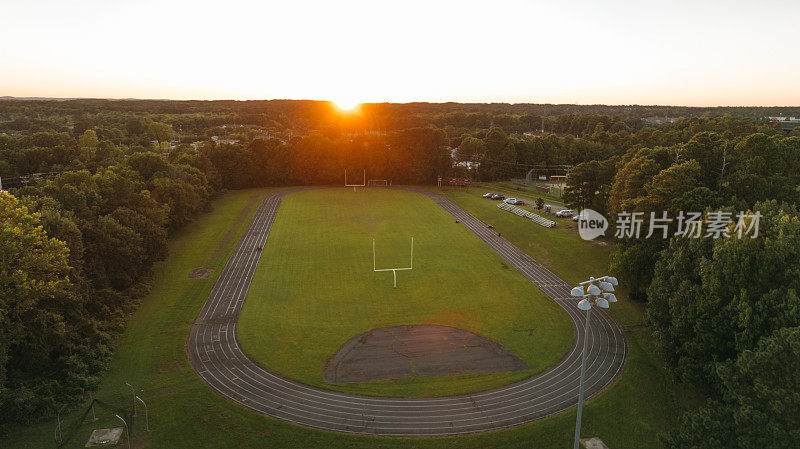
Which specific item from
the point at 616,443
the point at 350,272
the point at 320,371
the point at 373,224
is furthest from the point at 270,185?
the point at 616,443

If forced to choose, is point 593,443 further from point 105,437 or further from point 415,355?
point 105,437

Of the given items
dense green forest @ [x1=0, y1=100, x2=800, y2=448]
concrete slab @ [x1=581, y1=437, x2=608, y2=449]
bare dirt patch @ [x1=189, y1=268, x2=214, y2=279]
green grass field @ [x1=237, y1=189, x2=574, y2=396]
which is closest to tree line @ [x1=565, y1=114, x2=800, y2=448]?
dense green forest @ [x1=0, y1=100, x2=800, y2=448]

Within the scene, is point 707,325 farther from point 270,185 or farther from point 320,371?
point 270,185

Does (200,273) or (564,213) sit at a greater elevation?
(564,213)

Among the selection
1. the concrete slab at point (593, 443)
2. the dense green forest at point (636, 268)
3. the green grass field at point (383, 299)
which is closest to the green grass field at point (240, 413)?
the concrete slab at point (593, 443)

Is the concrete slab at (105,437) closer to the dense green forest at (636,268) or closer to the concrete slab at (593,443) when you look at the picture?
the dense green forest at (636,268)

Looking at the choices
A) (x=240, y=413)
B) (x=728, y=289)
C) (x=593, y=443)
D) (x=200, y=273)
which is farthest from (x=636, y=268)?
(x=200, y=273)
